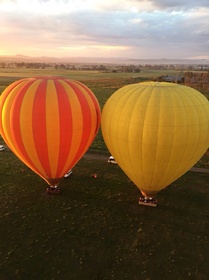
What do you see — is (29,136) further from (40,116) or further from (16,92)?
(16,92)

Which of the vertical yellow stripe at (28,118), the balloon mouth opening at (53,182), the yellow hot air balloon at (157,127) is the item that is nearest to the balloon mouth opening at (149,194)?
the yellow hot air balloon at (157,127)

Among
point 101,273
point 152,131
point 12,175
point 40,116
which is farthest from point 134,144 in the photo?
point 12,175

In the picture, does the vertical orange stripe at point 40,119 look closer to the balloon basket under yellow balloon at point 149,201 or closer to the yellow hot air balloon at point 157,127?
the yellow hot air balloon at point 157,127

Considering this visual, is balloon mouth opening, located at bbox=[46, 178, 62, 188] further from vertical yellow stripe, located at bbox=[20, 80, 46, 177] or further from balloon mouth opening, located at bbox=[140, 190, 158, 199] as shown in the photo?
balloon mouth opening, located at bbox=[140, 190, 158, 199]

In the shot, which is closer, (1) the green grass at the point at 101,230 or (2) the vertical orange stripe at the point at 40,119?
(1) the green grass at the point at 101,230

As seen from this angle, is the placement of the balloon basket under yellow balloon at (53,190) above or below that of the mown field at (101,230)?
above

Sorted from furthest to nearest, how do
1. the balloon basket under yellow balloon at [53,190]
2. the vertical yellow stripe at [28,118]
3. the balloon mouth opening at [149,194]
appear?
the balloon basket under yellow balloon at [53,190], the balloon mouth opening at [149,194], the vertical yellow stripe at [28,118]

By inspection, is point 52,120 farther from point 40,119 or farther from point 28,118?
point 28,118
